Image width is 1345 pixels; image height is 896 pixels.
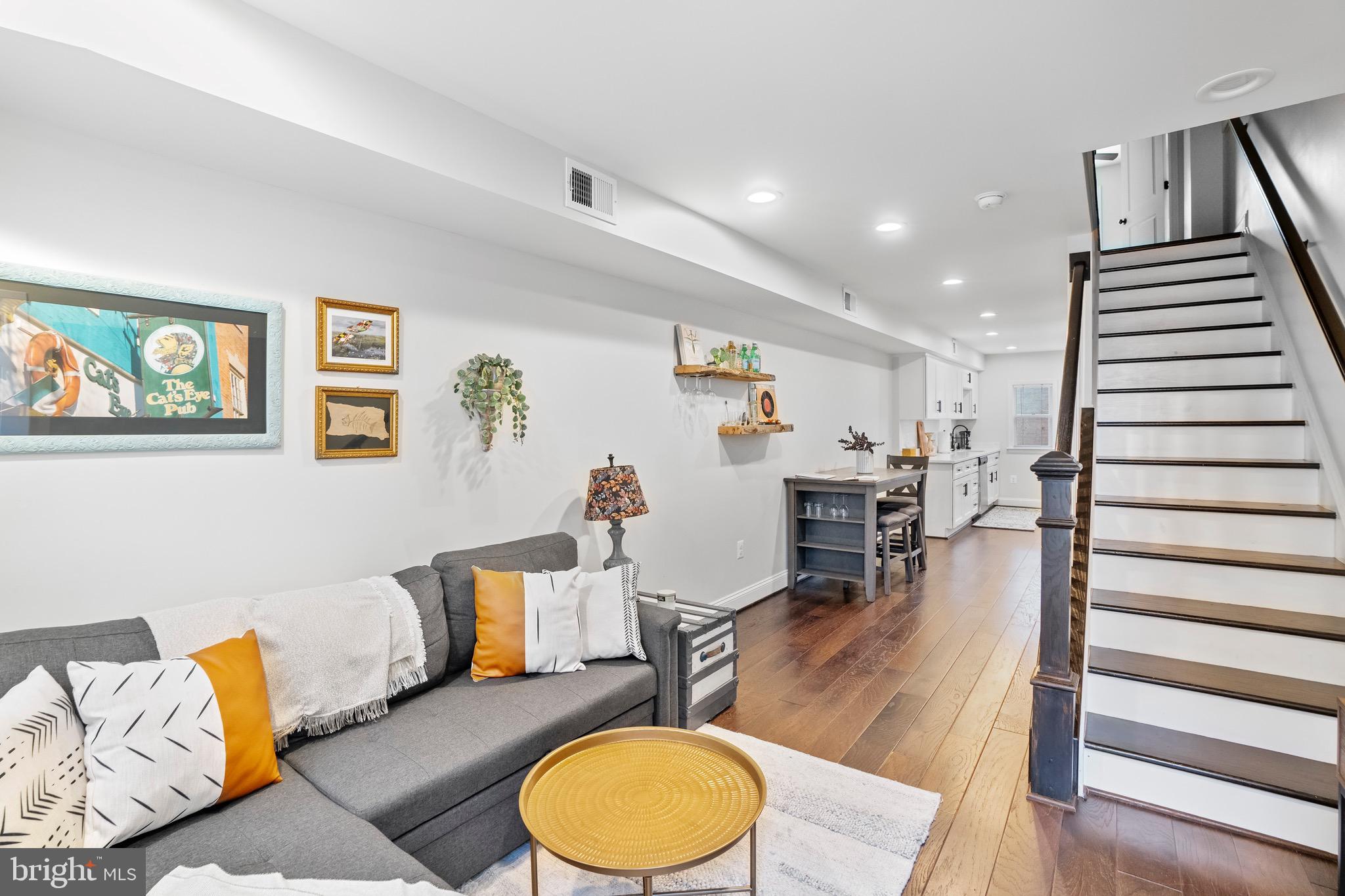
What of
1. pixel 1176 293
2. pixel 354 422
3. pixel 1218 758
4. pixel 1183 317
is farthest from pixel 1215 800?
pixel 354 422

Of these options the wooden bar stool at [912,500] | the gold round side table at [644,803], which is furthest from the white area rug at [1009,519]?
the gold round side table at [644,803]

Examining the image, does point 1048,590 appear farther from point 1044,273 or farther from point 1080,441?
point 1044,273

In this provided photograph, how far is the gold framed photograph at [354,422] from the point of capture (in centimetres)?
233

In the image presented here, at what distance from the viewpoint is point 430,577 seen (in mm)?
2375

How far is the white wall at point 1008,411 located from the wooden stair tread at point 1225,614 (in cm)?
747

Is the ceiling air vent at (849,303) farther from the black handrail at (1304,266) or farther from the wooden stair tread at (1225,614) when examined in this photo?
the wooden stair tread at (1225,614)

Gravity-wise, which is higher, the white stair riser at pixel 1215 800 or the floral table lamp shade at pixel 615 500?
the floral table lamp shade at pixel 615 500

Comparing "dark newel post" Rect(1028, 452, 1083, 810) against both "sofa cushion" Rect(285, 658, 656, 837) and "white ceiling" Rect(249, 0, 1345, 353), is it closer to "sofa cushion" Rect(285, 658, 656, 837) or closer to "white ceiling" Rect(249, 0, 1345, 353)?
"white ceiling" Rect(249, 0, 1345, 353)

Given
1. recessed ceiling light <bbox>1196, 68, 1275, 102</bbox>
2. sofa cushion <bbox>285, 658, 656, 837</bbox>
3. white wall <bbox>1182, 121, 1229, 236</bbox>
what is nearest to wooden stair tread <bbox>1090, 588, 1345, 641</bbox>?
recessed ceiling light <bbox>1196, 68, 1275, 102</bbox>

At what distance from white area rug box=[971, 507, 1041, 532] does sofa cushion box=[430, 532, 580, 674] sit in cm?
655

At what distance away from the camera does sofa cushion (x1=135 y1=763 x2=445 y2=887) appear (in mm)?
1343

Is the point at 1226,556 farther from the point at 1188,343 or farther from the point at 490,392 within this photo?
the point at 490,392

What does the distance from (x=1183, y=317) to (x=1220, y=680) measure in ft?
7.87

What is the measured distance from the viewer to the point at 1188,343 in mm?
3549
